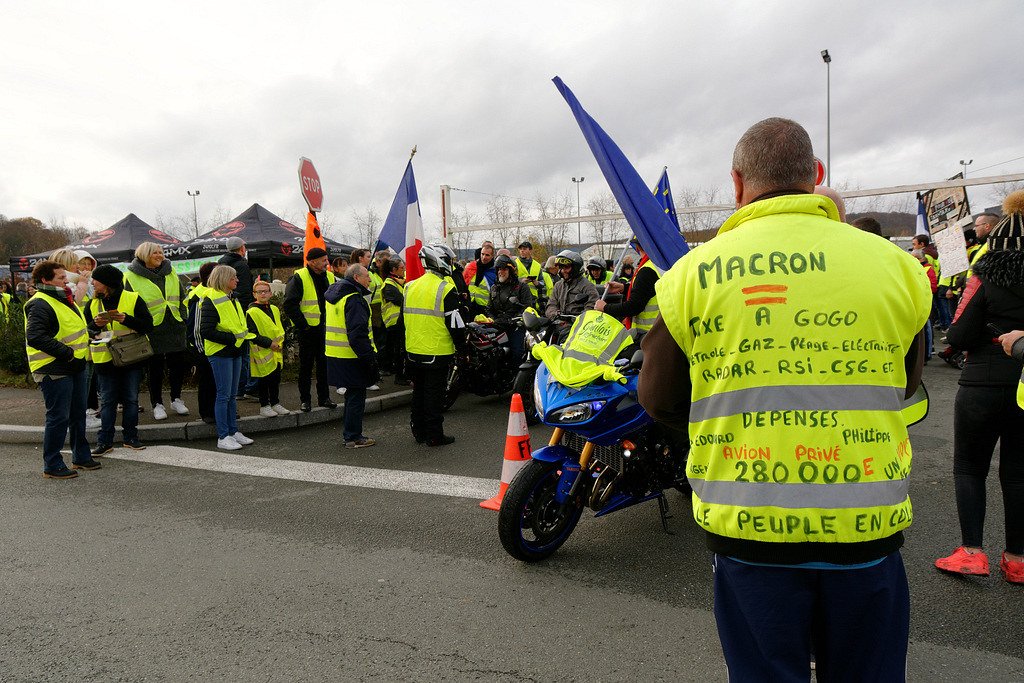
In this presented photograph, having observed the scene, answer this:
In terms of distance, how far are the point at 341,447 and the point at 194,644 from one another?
366 centimetres

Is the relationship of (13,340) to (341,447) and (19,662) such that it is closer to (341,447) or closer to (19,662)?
(341,447)

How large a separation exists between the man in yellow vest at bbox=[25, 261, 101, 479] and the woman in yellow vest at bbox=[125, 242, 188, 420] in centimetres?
143

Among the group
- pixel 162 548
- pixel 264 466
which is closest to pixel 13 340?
pixel 264 466

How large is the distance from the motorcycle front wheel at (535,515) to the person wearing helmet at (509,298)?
4.70 metres

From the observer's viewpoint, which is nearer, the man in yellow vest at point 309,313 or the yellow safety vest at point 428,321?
the yellow safety vest at point 428,321

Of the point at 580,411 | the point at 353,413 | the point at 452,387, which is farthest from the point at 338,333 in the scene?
the point at 580,411

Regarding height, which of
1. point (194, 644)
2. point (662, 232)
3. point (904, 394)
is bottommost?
point (194, 644)

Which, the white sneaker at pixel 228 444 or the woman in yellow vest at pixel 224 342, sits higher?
the woman in yellow vest at pixel 224 342

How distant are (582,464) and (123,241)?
1765 centimetres

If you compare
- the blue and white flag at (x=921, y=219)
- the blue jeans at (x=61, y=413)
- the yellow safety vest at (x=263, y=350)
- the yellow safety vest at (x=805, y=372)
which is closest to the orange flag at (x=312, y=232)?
the yellow safety vest at (x=263, y=350)

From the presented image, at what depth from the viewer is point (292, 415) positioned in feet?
24.8

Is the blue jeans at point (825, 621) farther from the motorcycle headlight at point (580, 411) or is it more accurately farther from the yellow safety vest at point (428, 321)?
the yellow safety vest at point (428, 321)

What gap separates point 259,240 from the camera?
49.1 feet

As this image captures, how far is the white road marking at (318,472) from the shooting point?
5199 millimetres
